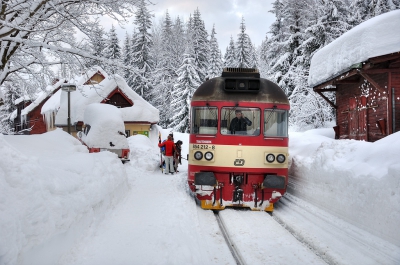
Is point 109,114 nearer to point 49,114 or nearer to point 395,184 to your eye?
point 395,184

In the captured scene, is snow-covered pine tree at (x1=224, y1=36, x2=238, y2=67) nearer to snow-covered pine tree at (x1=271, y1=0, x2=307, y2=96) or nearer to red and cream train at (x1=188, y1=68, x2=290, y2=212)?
snow-covered pine tree at (x1=271, y1=0, x2=307, y2=96)

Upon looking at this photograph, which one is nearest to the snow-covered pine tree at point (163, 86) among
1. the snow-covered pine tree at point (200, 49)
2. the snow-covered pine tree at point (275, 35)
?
the snow-covered pine tree at point (200, 49)

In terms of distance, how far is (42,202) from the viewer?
4.06m

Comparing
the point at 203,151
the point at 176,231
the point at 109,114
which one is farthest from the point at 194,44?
the point at 176,231

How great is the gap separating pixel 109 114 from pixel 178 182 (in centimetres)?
580

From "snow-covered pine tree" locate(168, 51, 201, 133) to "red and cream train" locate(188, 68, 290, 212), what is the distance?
93.4ft

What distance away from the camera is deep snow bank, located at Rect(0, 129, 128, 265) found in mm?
3453

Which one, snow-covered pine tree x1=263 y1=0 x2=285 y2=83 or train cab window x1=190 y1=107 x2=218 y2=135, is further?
snow-covered pine tree x1=263 y1=0 x2=285 y2=83

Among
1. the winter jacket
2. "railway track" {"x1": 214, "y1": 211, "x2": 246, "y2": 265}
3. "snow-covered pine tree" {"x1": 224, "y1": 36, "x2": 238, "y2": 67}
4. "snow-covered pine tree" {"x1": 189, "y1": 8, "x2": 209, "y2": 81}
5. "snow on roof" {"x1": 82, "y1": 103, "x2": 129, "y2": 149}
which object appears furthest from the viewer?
"snow-covered pine tree" {"x1": 224, "y1": 36, "x2": 238, "y2": 67}

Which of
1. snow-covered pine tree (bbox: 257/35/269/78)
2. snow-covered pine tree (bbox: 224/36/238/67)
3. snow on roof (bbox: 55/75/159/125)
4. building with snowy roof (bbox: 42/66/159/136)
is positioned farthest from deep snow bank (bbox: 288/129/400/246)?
snow-covered pine tree (bbox: 224/36/238/67)

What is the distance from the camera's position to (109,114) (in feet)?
51.4

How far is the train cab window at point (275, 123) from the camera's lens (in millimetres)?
8500

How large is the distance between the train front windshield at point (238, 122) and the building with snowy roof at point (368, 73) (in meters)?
4.56

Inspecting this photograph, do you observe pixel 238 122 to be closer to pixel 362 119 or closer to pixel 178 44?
pixel 362 119
